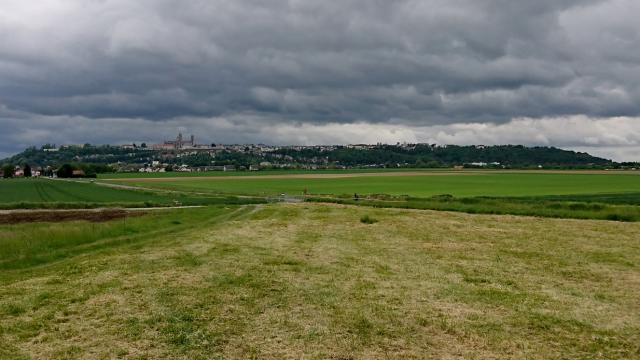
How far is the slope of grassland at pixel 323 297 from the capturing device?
12117mm

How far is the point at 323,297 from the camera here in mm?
16375

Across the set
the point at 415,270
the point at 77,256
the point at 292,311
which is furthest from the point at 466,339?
the point at 77,256

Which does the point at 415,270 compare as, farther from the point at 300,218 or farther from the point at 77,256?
the point at 300,218

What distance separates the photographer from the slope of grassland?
12.1m

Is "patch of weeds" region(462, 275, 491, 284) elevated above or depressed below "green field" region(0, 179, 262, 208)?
above

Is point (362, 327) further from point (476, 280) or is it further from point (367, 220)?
point (367, 220)

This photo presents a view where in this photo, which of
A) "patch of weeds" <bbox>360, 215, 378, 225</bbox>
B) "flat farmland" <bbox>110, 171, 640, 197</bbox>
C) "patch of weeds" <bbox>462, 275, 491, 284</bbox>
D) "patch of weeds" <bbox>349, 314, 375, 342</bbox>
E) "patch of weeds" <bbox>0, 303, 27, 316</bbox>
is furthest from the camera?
"flat farmland" <bbox>110, 171, 640, 197</bbox>

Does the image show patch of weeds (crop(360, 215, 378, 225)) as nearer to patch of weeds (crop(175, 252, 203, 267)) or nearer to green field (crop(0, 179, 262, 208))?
patch of weeds (crop(175, 252, 203, 267))

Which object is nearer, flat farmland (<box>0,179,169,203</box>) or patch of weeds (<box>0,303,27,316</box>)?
patch of weeds (<box>0,303,27,316</box>)

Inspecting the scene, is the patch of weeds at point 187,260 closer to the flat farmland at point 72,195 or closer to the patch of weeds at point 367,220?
the patch of weeds at point 367,220

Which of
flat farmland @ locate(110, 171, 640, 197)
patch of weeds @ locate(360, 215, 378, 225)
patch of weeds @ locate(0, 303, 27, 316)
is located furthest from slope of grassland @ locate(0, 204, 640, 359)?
flat farmland @ locate(110, 171, 640, 197)

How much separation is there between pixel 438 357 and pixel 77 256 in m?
18.9

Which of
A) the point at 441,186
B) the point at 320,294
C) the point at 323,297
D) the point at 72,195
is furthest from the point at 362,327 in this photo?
the point at 441,186

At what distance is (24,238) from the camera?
Result: 3009cm
